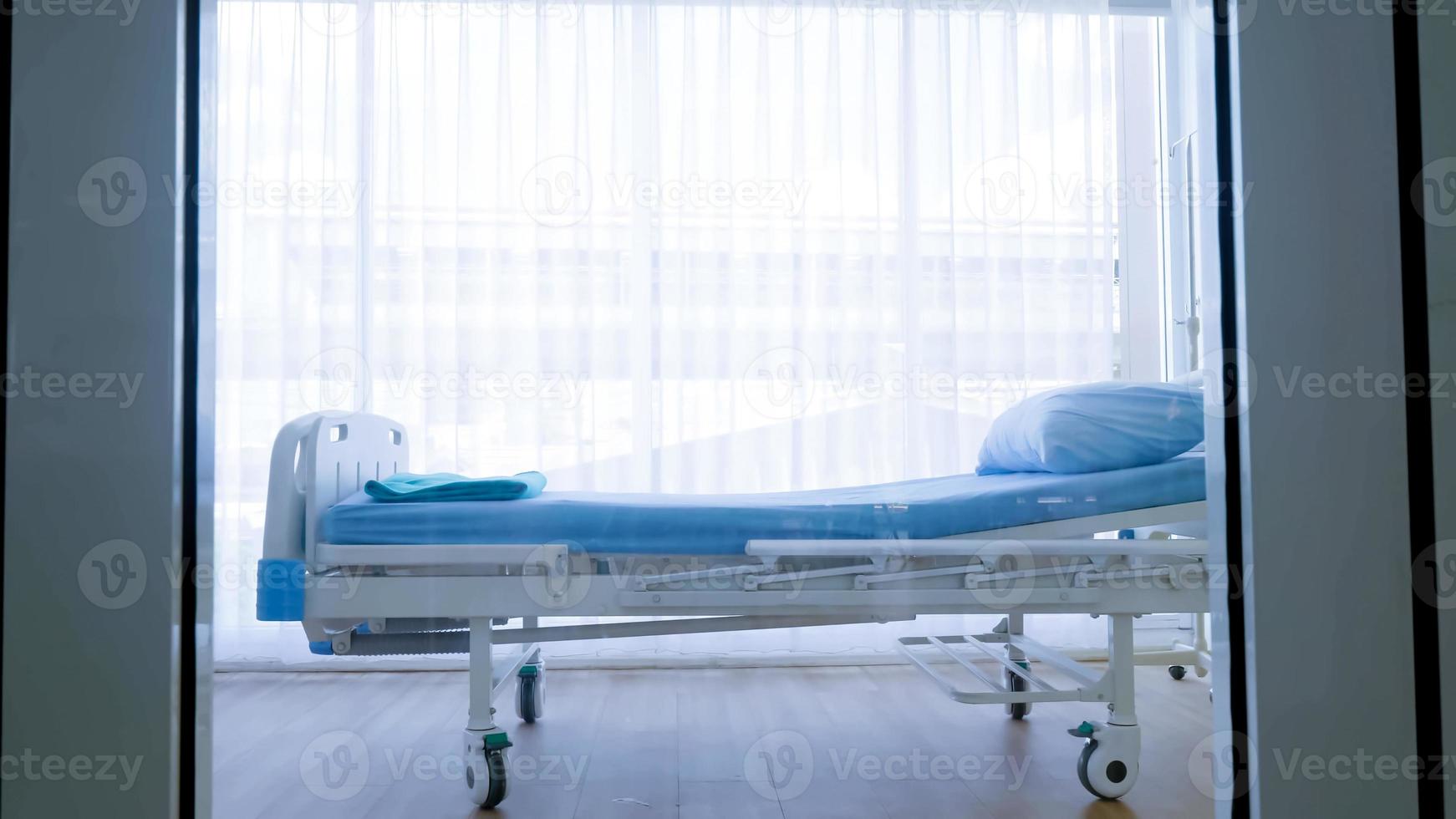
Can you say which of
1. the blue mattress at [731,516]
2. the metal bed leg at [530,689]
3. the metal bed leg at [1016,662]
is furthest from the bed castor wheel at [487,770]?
the metal bed leg at [1016,662]

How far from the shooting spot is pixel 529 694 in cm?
227

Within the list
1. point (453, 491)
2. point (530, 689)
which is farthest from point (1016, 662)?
point (453, 491)

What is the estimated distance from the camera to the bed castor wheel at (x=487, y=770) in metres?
1.67

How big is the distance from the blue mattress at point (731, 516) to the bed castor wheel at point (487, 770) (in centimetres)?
38

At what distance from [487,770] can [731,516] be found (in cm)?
64

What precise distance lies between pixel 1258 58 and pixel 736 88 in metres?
2.24

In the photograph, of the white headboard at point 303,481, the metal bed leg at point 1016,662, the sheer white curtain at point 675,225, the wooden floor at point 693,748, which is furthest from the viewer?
the sheer white curtain at point 675,225

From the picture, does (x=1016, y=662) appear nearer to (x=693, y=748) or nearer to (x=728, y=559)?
(x=693, y=748)

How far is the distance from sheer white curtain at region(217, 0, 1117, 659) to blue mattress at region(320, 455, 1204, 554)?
1.09 m

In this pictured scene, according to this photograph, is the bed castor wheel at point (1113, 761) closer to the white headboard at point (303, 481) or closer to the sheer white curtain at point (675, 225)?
the sheer white curtain at point (675, 225)

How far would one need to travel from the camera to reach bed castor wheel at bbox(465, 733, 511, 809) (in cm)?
167

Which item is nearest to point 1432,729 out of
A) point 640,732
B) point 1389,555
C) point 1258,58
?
point 1389,555

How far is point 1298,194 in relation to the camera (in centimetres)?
76

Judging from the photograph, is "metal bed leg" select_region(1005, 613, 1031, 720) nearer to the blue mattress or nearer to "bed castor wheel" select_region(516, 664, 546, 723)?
the blue mattress
